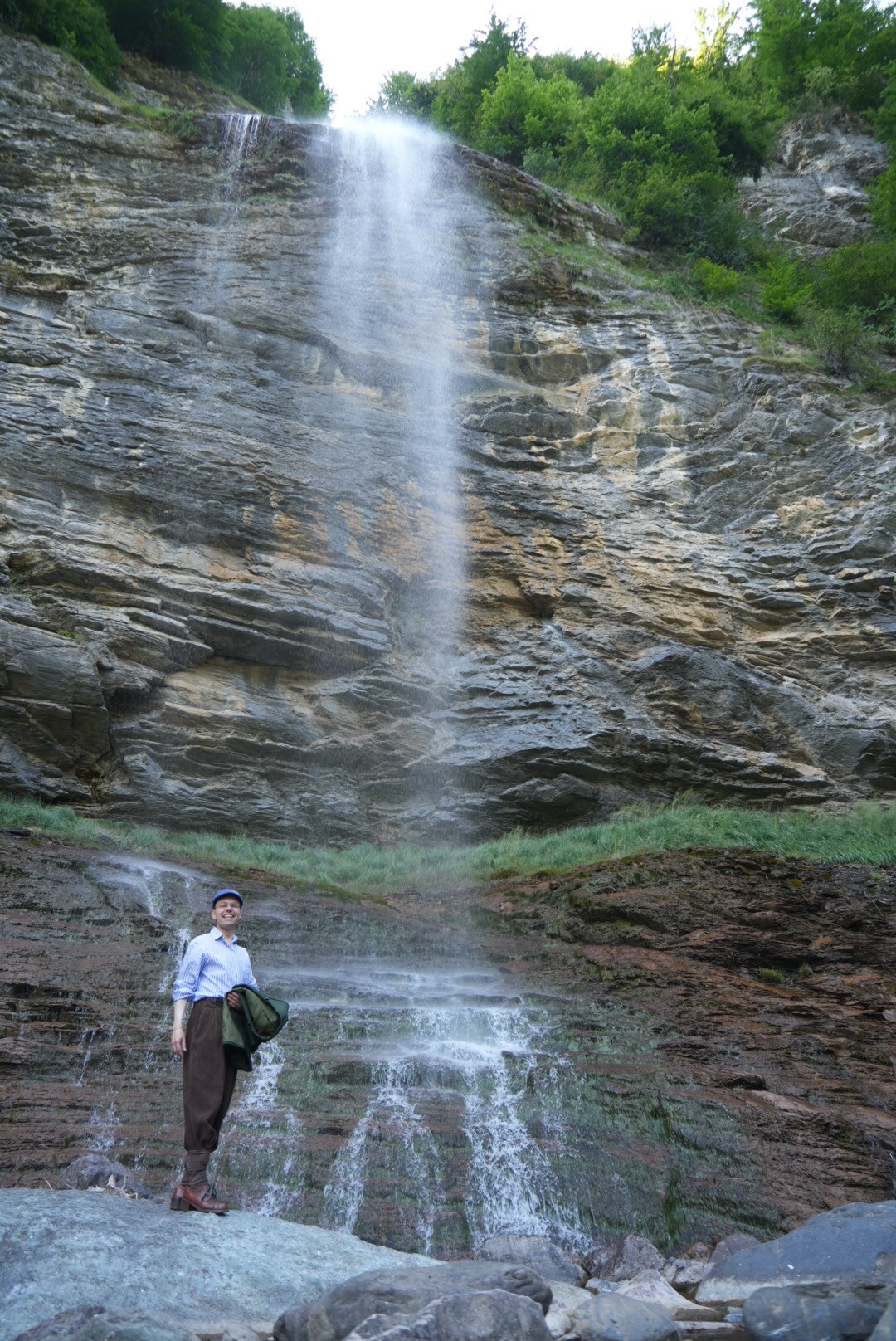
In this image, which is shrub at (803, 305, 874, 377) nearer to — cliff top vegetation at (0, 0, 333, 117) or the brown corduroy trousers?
cliff top vegetation at (0, 0, 333, 117)

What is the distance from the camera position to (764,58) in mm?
28250

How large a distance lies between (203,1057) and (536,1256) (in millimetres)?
2144

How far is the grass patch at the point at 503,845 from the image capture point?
10.6m

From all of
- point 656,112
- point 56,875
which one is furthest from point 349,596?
point 656,112

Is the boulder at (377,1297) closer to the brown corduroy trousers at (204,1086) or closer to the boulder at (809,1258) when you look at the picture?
the brown corduroy trousers at (204,1086)

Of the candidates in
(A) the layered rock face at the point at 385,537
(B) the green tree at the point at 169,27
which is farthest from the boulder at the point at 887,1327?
(B) the green tree at the point at 169,27

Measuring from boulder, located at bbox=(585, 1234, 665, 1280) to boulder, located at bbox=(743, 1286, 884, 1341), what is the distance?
1.17 metres

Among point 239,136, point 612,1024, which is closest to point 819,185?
point 239,136

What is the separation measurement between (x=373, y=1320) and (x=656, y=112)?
88.4 feet

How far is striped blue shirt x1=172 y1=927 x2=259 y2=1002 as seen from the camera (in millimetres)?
4371

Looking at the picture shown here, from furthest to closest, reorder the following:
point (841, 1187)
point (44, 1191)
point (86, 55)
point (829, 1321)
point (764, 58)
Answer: point (764, 58), point (86, 55), point (841, 1187), point (44, 1191), point (829, 1321)

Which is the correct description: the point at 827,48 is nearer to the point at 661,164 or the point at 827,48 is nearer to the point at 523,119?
the point at 661,164

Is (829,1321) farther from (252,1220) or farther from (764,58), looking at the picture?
(764,58)

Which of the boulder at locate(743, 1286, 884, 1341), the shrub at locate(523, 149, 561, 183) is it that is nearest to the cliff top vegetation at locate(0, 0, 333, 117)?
the shrub at locate(523, 149, 561, 183)
